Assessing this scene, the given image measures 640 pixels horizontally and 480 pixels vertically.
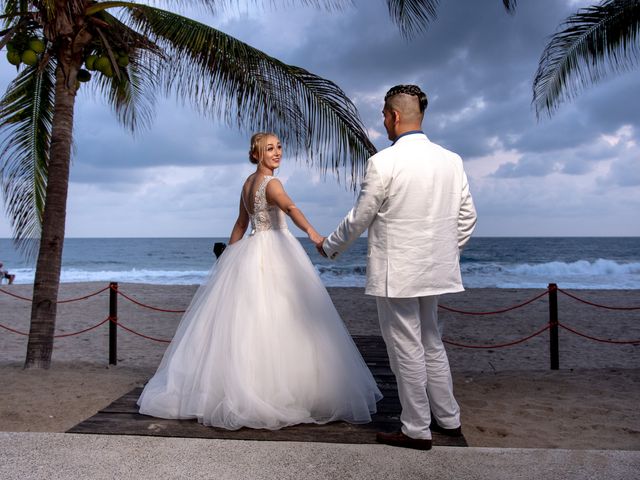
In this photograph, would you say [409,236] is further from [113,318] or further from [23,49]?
[113,318]

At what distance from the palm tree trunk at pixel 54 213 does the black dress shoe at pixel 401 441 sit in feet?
14.1

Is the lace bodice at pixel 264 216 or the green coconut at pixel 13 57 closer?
the lace bodice at pixel 264 216

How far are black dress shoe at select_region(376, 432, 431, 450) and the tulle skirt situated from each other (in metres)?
0.45

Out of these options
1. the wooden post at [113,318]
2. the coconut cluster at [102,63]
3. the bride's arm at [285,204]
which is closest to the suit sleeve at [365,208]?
the bride's arm at [285,204]

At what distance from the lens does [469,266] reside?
36312mm

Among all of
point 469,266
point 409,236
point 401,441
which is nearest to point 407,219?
point 409,236

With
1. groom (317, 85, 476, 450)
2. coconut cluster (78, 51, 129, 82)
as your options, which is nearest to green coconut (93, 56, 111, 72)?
coconut cluster (78, 51, 129, 82)

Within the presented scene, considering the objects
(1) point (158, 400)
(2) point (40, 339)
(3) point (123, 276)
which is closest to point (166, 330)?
(2) point (40, 339)

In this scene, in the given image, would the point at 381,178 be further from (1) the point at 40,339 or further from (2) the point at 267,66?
(1) the point at 40,339

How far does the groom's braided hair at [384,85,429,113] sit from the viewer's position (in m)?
3.16

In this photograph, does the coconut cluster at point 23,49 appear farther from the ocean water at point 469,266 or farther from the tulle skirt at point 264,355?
the ocean water at point 469,266

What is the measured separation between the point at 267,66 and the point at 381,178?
3.28m

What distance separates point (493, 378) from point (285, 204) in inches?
148

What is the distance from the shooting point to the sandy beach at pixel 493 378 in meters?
4.55
